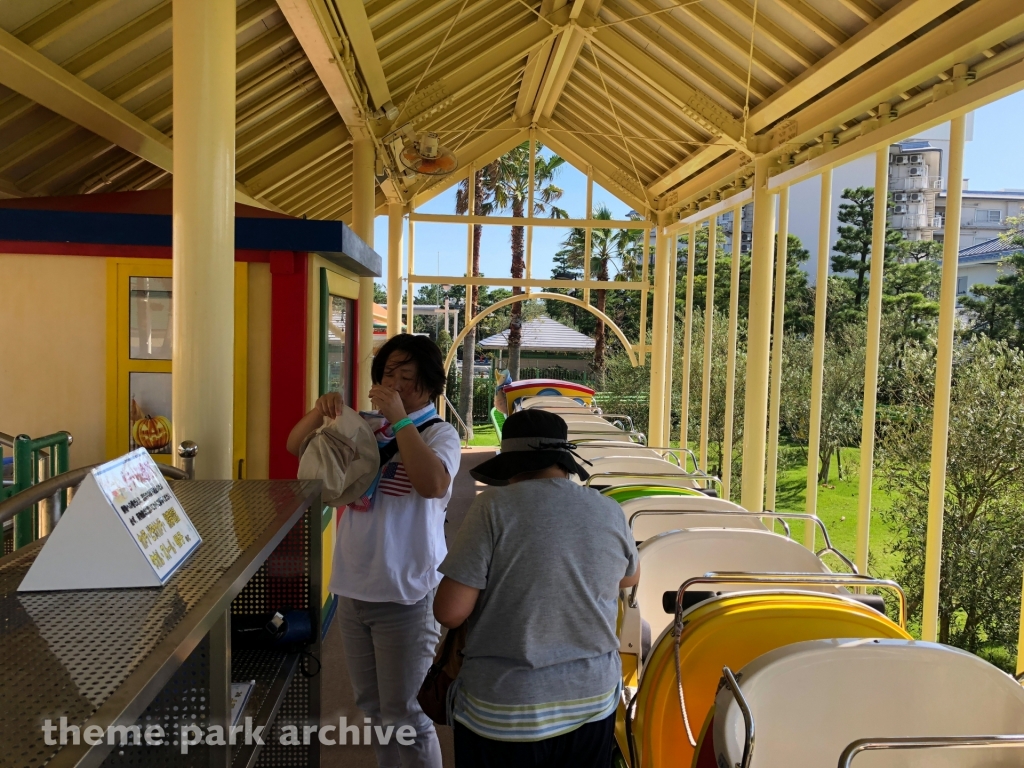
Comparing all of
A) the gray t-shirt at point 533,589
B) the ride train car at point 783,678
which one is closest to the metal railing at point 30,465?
the gray t-shirt at point 533,589

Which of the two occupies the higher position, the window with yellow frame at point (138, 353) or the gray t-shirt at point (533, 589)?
the window with yellow frame at point (138, 353)

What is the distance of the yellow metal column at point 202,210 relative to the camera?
3074 mm

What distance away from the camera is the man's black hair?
267cm

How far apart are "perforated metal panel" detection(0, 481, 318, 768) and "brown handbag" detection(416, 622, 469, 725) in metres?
0.55

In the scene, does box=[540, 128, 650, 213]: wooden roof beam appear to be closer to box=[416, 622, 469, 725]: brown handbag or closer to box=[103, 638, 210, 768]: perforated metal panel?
box=[416, 622, 469, 725]: brown handbag

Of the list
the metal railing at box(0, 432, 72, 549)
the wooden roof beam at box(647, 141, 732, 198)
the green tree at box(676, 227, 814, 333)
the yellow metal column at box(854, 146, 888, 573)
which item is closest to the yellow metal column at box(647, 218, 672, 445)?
the wooden roof beam at box(647, 141, 732, 198)

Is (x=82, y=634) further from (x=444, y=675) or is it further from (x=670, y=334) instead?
(x=670, y=334)

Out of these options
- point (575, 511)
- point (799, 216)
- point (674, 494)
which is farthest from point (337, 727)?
point (799, 216)

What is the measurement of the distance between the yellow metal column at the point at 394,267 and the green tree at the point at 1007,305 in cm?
750

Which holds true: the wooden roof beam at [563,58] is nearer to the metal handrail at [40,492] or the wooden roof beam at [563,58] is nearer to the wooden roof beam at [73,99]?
the wooden roof beam at [73,99]

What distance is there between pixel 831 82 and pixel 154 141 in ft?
16.4

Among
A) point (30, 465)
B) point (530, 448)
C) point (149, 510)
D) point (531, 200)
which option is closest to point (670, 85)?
point (531, 200)

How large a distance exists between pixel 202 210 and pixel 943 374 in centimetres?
378

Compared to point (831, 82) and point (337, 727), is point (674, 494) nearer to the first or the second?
point (337, 727)
